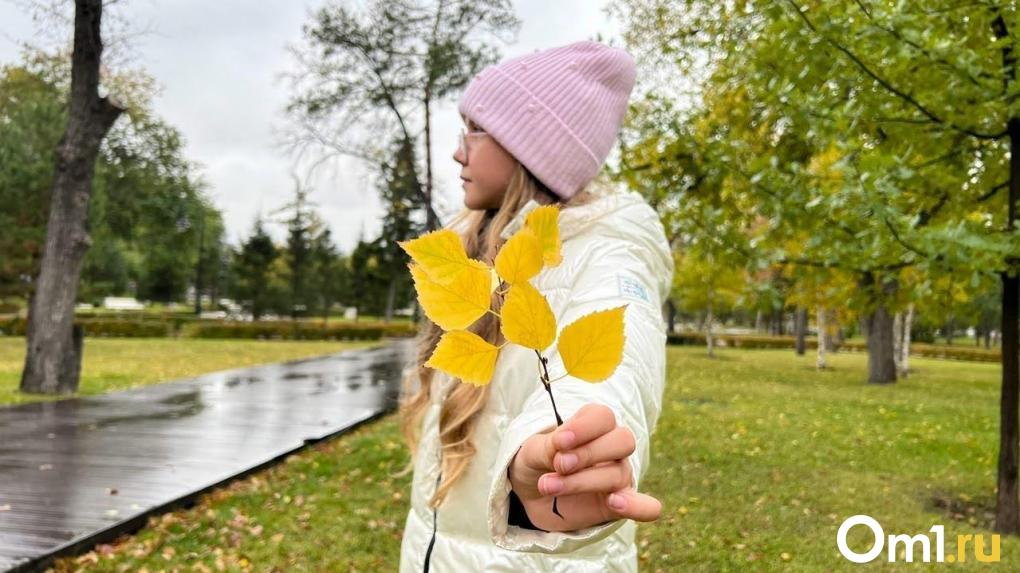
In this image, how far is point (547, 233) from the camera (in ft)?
1.73

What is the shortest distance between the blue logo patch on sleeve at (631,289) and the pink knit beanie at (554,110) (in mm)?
280

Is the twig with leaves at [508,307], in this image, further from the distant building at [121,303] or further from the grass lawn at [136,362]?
the distant building at [121,303]

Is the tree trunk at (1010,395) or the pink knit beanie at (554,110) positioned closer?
the pink knit beanie at (554,110)

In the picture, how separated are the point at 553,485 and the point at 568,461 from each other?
0.09 ft

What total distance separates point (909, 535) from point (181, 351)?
21.6 meters

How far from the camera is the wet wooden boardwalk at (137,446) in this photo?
4.89m

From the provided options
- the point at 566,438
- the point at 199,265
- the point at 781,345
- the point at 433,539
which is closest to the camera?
the point at 566,438

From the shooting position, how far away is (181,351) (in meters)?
22.7

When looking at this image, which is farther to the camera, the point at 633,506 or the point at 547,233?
the point at 633,506

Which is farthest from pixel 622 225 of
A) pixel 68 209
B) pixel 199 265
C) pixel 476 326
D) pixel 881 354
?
pixel 199 265

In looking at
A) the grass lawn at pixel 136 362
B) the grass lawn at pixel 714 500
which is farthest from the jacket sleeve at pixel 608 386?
the grass lawn at pixel 136 362

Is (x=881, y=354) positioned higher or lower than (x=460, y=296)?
lower

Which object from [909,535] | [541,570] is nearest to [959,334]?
[909,535]

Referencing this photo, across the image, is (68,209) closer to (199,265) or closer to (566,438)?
(566,438)
